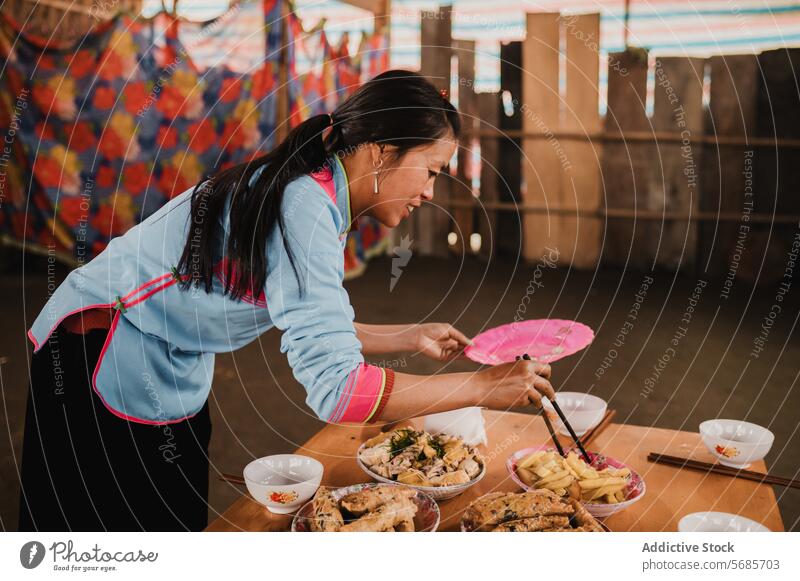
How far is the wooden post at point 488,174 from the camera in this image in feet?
5.55

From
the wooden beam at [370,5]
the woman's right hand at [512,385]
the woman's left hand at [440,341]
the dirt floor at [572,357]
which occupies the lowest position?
the dirt floor at [572,357]

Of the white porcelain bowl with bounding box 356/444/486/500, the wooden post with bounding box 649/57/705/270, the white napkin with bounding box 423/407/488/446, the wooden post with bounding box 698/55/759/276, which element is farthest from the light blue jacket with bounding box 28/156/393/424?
the wooden post with bounding box 698/55/759/276

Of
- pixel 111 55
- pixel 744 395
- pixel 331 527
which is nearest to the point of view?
pixel 331 527

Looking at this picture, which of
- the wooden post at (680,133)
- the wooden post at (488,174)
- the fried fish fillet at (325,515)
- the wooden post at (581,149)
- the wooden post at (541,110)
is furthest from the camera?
the wooden post at (680,133)

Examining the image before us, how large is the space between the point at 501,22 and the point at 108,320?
0.81m

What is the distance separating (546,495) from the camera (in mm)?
806

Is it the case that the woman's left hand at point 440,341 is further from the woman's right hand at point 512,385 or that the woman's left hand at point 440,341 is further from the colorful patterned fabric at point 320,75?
the colorful patterned fabric at point 320,75

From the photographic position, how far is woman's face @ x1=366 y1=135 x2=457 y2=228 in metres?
0.88

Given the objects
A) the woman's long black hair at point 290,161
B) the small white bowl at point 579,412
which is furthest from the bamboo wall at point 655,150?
the woman's long black hair at point 290,161

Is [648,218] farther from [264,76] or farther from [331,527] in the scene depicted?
[331,527]

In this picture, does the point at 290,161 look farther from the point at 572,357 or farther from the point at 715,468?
the point at 572,357

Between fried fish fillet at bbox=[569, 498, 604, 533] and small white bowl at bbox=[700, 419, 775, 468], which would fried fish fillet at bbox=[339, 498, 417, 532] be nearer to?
fried fish fillet at bbox=[569, 498, 604, 533]

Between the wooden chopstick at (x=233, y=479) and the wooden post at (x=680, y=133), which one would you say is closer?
the wooden chopstick at (x=233, y=479)
